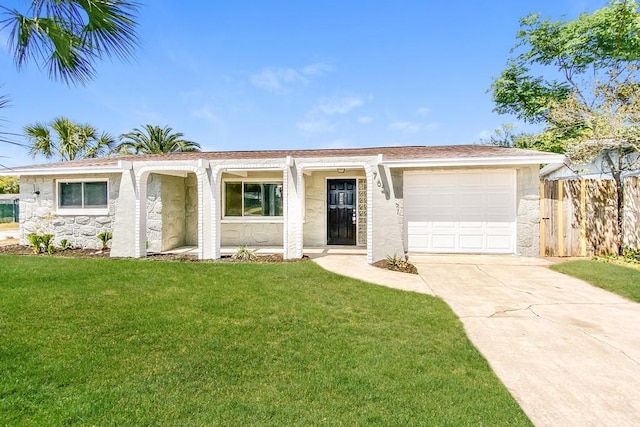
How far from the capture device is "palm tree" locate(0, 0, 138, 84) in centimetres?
354

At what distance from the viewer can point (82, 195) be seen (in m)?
11.4

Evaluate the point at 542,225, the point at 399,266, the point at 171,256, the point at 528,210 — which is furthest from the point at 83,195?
the point at 542,225

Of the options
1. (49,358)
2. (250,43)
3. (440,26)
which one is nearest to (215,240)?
(49,358)

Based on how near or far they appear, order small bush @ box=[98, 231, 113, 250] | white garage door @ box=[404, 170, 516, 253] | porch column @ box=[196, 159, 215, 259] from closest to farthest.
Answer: porch column @ box=[196, 159, 215, 259]
white garage door @ box=[404, 170, 516, 253]
small bush @ box=[98, 231, 113, 250]

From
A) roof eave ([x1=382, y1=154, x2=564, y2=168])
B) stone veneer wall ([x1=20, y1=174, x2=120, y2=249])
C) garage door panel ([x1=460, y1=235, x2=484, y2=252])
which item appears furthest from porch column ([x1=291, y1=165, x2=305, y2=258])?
stone veneer wall ([x1=20, y1=174, x2=120, y2=249])

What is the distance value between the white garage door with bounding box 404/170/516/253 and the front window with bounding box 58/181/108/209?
34.3 feet

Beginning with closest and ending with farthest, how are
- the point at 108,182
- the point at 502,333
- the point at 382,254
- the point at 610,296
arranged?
the point at 502,333
the point at 610,296
the point at 382,254
the point at 108,182

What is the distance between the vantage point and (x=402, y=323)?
4.47m

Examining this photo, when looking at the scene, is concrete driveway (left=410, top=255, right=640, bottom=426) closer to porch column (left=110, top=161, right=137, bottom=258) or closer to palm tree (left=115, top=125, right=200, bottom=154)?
porch column (left=110, top=161, right=137, bottom=258)

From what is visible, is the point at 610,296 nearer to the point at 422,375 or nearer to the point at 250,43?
the point at 422,375

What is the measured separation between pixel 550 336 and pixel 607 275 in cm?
454

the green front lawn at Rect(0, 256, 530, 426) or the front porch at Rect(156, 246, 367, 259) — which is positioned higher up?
the front porch at Rect(156, 246, 367, 259)

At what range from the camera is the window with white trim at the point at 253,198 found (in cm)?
1160

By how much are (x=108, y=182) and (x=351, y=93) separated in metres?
13.0
